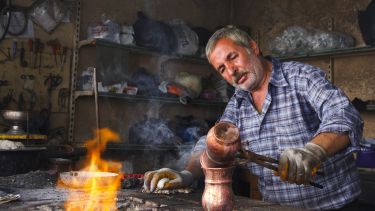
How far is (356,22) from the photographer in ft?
17.4

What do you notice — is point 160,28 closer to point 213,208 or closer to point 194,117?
point 194,117

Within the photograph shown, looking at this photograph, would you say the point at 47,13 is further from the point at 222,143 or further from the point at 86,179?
the point at 222,143

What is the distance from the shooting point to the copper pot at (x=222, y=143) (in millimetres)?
1646

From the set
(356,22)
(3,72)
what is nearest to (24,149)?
(3,72)

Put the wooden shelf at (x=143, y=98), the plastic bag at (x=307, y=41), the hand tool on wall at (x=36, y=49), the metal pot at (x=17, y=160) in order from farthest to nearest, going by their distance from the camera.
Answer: the plastic bag at (x=307, y=41), the wooden shelf at (x=143, y=98), the hand tool on wall at (x=36, y=49), the metal pot at (x=17, y=160)

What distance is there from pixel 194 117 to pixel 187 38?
105cm

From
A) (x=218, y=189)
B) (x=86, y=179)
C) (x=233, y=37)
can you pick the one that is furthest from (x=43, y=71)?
(x=218, y=189)

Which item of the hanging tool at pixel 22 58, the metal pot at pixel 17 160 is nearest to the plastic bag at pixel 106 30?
the hanging tool at pixel 22 58

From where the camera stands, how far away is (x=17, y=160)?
10.2ft

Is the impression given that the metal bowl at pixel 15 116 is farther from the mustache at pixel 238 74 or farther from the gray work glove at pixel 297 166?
the gray work glove at pixel 297 166

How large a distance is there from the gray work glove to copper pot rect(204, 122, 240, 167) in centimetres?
24

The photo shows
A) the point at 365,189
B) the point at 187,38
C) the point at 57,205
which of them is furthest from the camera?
the point at 187,38

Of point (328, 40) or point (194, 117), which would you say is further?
point (194, 117)

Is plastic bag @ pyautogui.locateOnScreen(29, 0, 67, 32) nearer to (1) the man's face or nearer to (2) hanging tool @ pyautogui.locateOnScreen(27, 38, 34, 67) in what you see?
(2) hanging tool @ pyautogui.locateOnScreen(27, 38, 34, 67)
